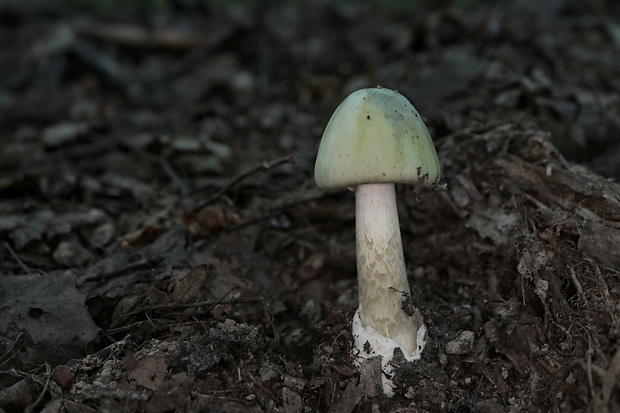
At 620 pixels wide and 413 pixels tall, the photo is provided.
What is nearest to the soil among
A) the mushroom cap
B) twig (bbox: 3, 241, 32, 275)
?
twig (bbox: 3, 241, 32, 275)

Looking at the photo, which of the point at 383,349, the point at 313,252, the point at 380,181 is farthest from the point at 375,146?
the point at 313,252

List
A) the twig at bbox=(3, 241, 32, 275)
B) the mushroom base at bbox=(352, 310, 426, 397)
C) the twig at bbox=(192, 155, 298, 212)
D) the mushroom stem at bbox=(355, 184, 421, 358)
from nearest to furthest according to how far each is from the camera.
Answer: the mushroom base at bbox=(352, 310, 426, 397)
the mushroom stem at bbox=(355, 184, 421, 358)
the twig at bbox=(3, 241, 32, 275)
the twig at bbox=(192, 155, 298, 212)

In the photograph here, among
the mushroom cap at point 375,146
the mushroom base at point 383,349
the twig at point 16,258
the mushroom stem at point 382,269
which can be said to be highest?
the mushroom cap at point 375,146

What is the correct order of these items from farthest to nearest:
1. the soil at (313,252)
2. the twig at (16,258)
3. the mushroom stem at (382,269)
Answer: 1. the twig at (16,258)
2. the mushroom stem at (382,269)
3. the soil at (313,252)

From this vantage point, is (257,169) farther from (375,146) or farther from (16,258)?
(16,258)

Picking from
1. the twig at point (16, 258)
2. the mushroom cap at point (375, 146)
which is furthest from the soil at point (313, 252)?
the mushroom cap at point (375, 146)

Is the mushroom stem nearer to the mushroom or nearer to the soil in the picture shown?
the mushroom

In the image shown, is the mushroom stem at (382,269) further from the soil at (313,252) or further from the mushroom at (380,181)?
the soil at (313,252)
